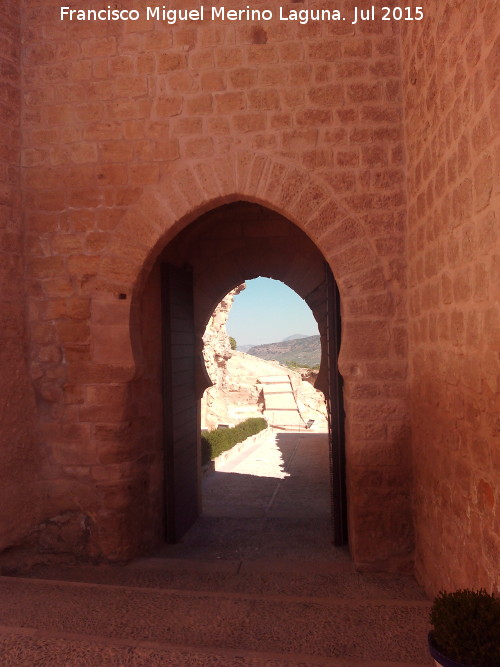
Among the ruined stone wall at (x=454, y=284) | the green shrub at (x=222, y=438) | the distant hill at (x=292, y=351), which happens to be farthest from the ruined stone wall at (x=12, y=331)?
the distant hill at (x=292, y=351)

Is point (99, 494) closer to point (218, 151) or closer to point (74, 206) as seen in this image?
point (74, 206)

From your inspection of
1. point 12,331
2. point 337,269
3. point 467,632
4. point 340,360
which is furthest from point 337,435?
point 12,331

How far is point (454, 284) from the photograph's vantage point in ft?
10.3

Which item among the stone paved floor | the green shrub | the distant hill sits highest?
the stone paved floor

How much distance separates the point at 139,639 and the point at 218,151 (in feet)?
11.8

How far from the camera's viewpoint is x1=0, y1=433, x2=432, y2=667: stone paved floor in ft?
9.05

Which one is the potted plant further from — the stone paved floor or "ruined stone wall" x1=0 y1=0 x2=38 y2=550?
"ruined stone wall" x1=0 y1=0 x2=38 y2=550

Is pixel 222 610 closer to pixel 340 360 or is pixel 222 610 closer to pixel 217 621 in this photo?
pixel 217 621

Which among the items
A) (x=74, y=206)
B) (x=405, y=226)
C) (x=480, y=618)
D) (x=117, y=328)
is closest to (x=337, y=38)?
(x=405, y=226)

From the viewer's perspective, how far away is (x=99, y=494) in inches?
179

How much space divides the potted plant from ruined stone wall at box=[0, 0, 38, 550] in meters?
3.49

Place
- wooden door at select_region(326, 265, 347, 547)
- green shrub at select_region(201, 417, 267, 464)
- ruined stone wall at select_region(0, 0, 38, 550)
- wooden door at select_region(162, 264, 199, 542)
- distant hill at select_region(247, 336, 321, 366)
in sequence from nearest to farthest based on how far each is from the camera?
ruined stone wall at select_region(0, 0, 38, 550), wooden door at select_region(326, 265, 347, 547), wooden door at select_region(162, 264, 199, 542), green shrub at select_region(201, 417, 267, 464), distant hill at select_region(247, 336, 321, 366)

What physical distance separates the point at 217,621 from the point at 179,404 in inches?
110

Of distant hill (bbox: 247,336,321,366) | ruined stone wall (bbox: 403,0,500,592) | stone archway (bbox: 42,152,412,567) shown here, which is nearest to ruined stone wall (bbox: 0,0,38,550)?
stone archway (bbox: 42,152,412,567)
